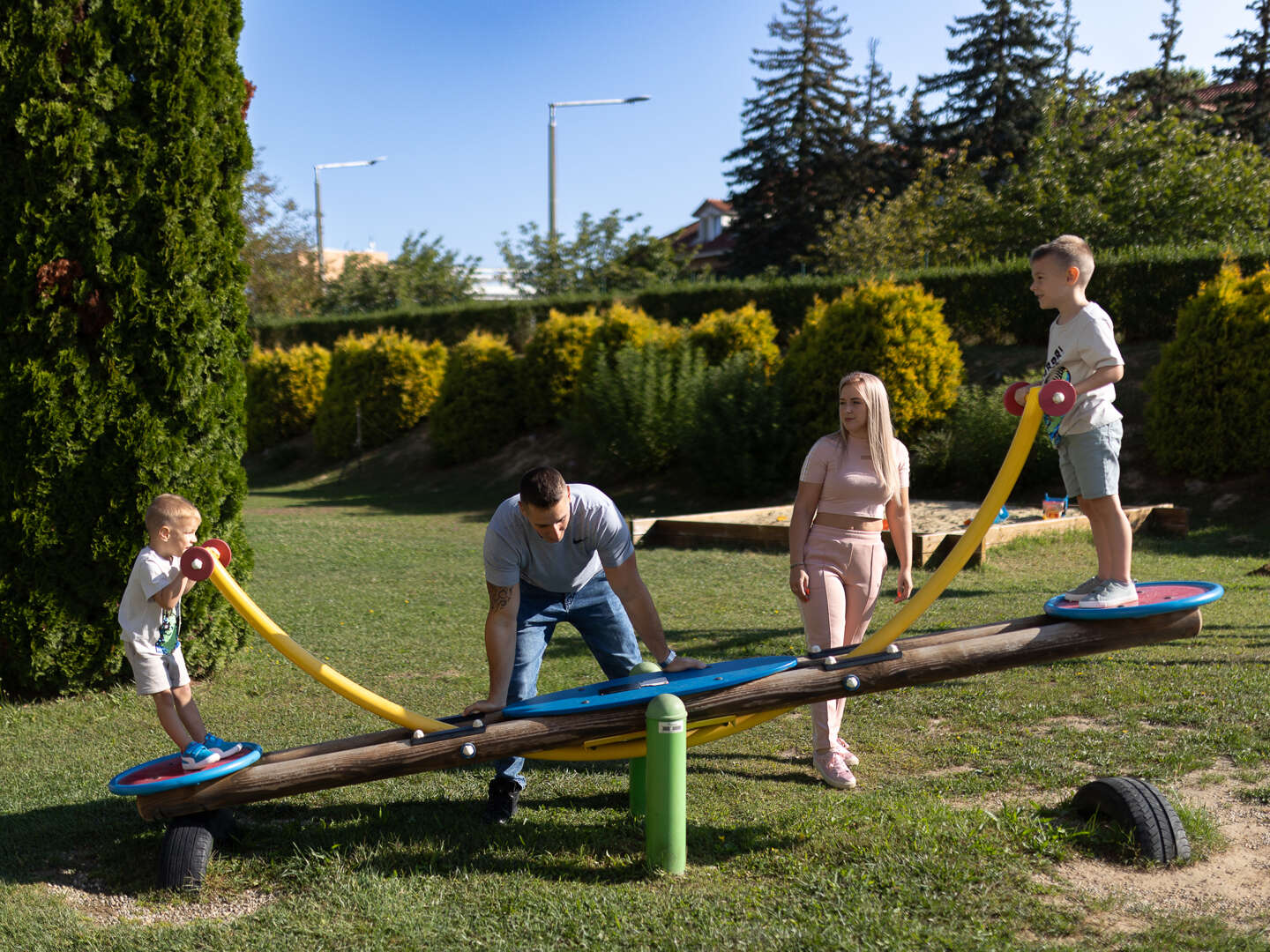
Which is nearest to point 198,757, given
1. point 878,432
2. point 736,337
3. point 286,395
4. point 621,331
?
point 878,432

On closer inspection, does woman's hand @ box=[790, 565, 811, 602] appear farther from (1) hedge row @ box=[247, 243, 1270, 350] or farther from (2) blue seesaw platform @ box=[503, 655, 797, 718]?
(1) hedge row @ box=[247, 243, 1270, 350]

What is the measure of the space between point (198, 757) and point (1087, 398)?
3.78 meters

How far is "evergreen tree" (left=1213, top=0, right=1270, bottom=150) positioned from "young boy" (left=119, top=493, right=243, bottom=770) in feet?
127

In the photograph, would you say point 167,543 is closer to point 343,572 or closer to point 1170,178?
point 343,572

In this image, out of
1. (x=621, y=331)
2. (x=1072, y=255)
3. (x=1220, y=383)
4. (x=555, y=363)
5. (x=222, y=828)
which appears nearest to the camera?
(x=1072, y=255)

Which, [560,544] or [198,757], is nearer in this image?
[198,757]

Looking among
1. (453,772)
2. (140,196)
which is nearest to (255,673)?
(453,772)

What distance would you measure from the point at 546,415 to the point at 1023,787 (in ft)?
59.8

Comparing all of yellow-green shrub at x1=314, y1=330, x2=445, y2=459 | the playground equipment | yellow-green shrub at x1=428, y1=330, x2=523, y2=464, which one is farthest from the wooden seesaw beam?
yellow-green shrub at x1=314, y1=330, x2=445, y2=459

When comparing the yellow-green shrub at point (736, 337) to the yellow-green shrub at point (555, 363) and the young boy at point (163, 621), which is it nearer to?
the yellow-green shrub at point (555, 363)

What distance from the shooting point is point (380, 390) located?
82.6 ft

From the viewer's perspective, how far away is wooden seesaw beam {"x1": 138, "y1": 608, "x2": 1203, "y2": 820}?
400 centimetres

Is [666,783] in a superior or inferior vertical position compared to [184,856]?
superior

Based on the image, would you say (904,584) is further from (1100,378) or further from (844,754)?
(1100,378)
